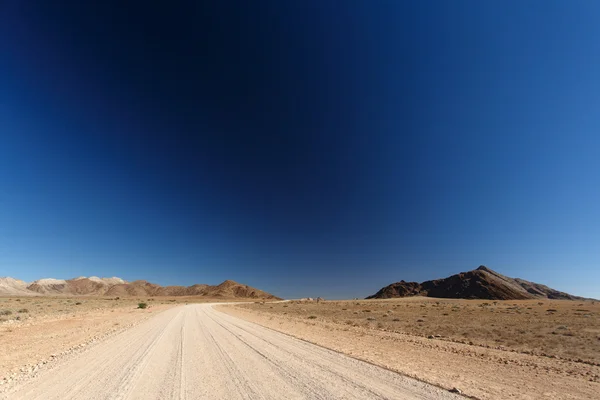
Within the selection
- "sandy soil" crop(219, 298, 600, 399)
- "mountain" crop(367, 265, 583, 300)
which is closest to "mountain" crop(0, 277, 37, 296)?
"mountain" crop(367, 265, 583, 300)

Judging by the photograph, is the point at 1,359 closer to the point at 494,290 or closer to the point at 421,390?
the point at 421,390

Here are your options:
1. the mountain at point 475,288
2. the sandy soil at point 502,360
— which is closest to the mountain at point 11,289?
the mountain at point 475,288

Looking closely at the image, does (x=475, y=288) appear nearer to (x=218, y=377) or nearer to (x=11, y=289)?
(x=218, y=377)

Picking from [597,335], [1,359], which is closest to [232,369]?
[1,359]

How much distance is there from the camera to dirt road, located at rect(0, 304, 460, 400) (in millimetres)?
7246

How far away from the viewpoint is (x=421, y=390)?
7.47 m

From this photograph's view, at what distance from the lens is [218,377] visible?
28.5ft

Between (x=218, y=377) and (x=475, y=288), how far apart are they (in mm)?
147092

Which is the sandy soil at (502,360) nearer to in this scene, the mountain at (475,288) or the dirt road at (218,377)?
the dirt road at (218,377)

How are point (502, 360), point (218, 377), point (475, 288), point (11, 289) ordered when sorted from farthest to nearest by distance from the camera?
point (11, 289)
point (475, 288)
point (502, 360)
point (218, 377)

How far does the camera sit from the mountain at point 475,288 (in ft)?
411

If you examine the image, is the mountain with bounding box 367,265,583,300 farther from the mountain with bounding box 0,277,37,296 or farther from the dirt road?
the mountain with bounding box 0,277,37,296

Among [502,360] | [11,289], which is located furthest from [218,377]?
[11,289]

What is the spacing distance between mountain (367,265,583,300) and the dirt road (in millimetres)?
134608
